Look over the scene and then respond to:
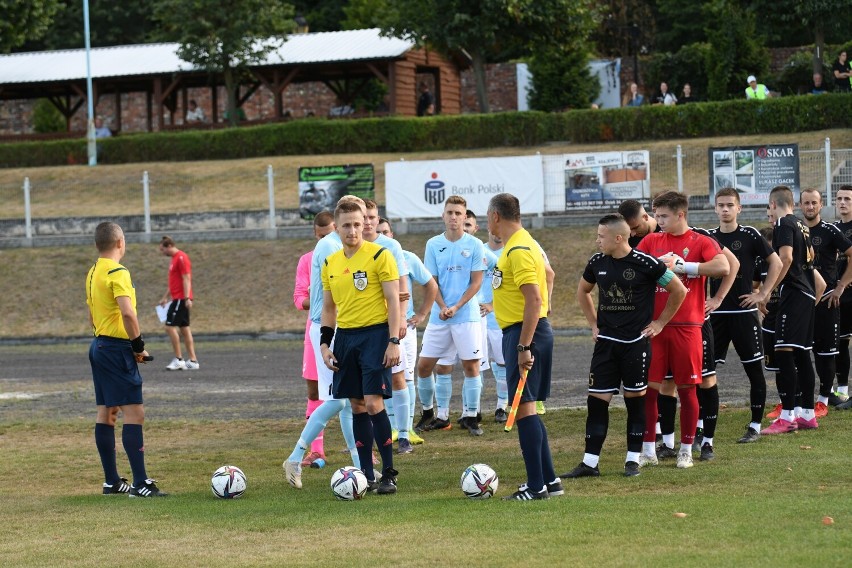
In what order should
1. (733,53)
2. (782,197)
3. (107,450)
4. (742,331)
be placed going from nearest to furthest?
1. (107,450)
2. (742,331)
3. (782,197)
4. (733,53)

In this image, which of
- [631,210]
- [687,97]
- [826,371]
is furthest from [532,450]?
[687,97]

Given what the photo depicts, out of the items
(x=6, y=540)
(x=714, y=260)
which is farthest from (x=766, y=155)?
(x=6, y=540)

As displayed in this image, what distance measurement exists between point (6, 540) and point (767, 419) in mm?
7428

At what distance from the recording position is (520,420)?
27.2 feet

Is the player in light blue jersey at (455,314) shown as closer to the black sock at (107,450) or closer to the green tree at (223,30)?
the black sock at (107,450)

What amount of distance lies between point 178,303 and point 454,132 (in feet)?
74.6

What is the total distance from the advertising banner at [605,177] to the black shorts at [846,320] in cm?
1452

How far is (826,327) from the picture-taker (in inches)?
478

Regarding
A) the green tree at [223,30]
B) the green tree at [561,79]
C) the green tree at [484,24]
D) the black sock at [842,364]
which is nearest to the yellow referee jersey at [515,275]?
the black sock at [842,364]

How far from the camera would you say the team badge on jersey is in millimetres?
8845

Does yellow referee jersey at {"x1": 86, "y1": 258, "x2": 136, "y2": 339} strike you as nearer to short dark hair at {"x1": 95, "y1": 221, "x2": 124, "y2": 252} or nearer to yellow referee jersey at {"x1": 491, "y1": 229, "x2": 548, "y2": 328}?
short dark hair at {"x1": 95, "y1": 221, "x2": 124, "y2": 252}

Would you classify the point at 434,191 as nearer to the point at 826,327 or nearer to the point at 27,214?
the point at 27,214

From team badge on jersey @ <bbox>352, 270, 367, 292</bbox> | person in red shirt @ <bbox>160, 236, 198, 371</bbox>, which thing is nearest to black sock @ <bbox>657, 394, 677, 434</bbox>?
team badge on jersey @ <bbox>352, 270, 367, 292</bbox>

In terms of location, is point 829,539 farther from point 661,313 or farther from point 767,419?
point 767,419
